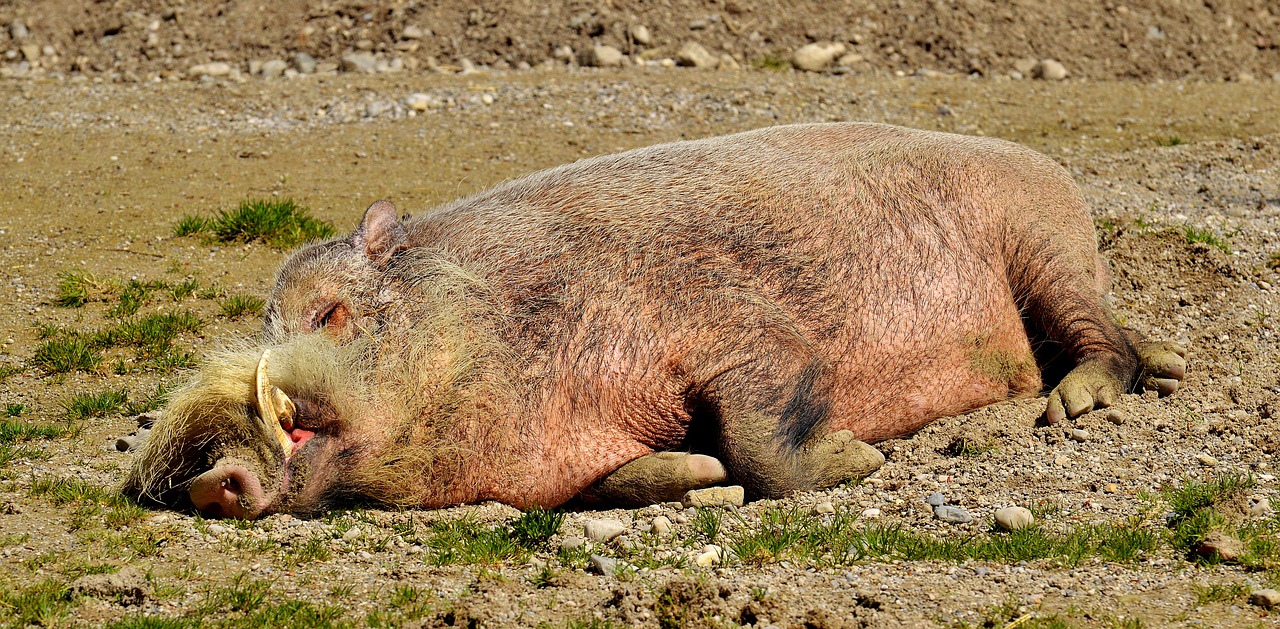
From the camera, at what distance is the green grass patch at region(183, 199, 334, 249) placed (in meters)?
7.41

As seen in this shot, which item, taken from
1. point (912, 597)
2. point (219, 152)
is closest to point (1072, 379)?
point (912, 597)

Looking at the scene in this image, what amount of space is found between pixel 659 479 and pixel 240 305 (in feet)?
10.6

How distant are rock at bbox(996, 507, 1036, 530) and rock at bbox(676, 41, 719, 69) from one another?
8194 mm

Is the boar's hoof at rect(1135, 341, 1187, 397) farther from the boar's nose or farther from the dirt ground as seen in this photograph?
the boar's nose

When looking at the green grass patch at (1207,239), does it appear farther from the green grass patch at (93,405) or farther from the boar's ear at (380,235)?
the green grass patch at (93,405)

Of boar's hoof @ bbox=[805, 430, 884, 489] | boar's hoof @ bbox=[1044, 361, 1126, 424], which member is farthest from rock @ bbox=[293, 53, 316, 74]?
boar's hoof @ bbox=[1044, 361, 1126, 424]

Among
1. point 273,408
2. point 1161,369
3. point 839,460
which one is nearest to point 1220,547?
point 839,460

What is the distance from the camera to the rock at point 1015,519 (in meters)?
4.00

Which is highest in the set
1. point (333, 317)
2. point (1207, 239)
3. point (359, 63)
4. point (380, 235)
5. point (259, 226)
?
point (380, 235)

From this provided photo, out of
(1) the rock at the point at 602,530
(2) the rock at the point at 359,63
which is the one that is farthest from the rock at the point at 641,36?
(1) the rock at the point at 602,530

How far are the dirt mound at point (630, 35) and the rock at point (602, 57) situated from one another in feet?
0.61

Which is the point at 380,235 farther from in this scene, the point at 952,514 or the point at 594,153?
the point at 594,153

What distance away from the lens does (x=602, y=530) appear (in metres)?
3.99

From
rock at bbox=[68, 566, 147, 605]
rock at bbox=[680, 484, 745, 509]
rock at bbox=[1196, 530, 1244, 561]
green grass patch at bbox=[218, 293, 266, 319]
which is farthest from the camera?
green grass patch at bbox=[218, 293, 266, 319]
